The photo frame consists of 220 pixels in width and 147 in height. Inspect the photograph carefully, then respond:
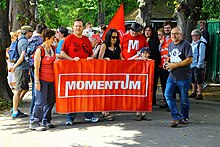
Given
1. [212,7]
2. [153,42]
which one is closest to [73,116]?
[153,42]

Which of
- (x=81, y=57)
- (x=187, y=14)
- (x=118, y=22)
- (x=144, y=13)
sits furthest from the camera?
(x=144, y=13)

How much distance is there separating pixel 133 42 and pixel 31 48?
2.44m

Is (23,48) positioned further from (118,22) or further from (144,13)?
(144,13)

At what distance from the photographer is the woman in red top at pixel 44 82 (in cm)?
812

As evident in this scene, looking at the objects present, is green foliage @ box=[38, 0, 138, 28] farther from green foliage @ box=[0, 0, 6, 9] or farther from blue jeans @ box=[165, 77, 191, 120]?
blue jeans @ box=[165, 77, 191, 120]

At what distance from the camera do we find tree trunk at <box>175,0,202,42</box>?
1427 centimetres

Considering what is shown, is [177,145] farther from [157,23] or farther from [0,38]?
[157,23]

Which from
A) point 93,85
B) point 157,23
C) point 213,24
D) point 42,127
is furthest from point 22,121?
point 157,23

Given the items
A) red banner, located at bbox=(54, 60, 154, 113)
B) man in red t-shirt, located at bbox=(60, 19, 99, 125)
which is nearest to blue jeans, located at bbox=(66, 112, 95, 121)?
man in red t-shirt, located at bbox=(60, 19, 99, 125)

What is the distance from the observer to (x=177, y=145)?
281 inches

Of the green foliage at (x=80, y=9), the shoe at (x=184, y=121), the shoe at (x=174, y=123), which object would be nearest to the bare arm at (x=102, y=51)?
the shoe at (x=174, y=123)

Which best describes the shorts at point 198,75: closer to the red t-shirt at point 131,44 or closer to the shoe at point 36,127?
the red t-shirt at point 131,44

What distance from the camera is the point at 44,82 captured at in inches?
326

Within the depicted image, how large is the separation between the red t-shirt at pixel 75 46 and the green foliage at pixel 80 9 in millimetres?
24811
